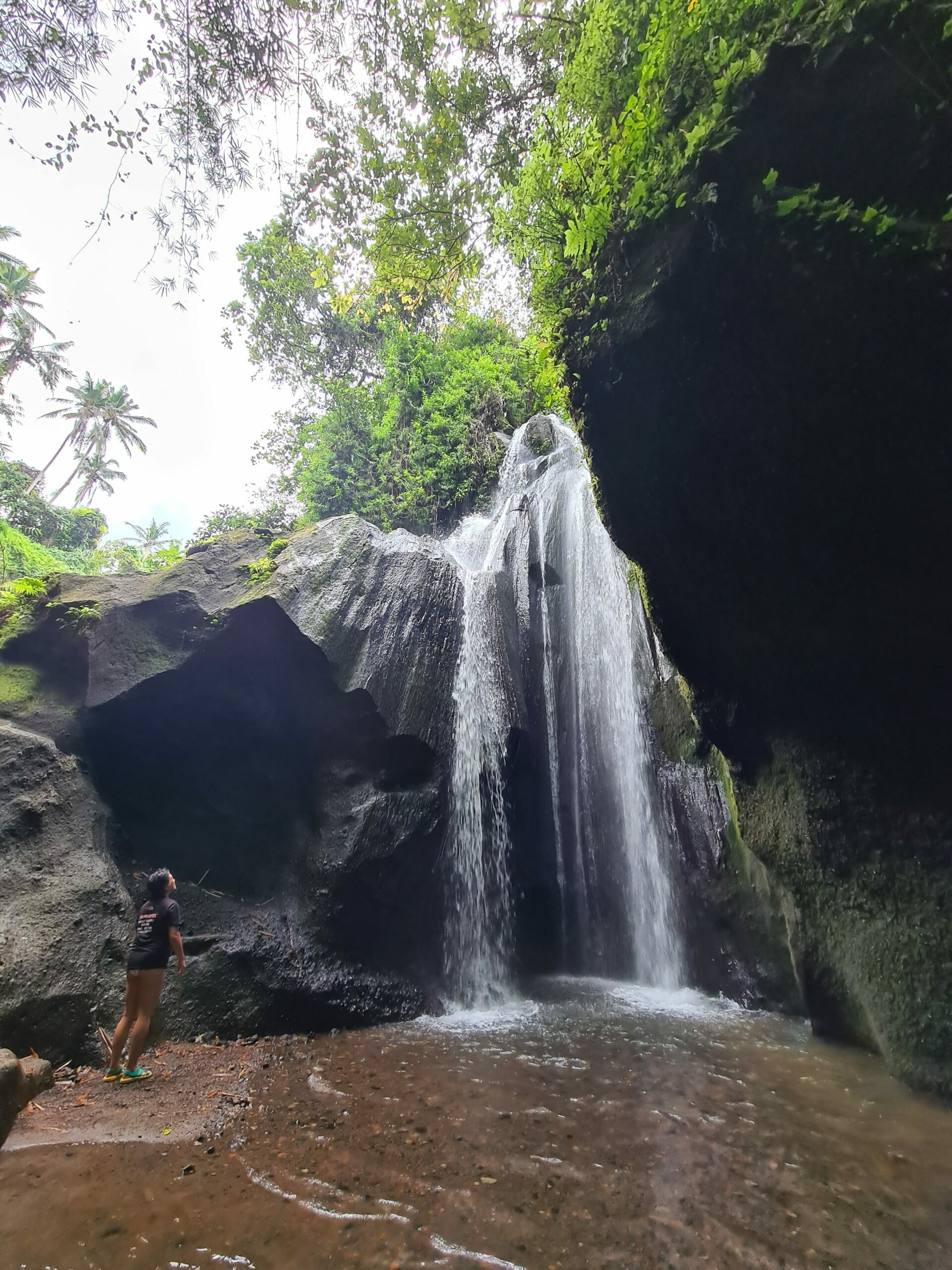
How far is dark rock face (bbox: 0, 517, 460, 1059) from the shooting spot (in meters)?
5.86

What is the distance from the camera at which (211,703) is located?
292 inches

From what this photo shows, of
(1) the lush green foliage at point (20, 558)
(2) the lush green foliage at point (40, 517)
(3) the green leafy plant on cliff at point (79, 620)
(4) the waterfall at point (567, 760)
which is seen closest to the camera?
(3) the green leafy plant on cliff at point (79, 620)

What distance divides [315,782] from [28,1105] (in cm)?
397

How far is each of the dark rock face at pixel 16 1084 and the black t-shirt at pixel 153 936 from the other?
77cm

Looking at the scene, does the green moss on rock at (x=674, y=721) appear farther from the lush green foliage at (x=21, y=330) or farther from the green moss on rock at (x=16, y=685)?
the lush green foliage at (x=21, y=330)

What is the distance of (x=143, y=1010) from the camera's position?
14.6ft

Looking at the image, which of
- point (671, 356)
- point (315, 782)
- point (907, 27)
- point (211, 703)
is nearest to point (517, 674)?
point (315, 782)

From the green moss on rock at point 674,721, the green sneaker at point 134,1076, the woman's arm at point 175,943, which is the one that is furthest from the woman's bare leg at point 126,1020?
the green moss on rock at point 674,721

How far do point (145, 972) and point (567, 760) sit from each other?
19.8 feet

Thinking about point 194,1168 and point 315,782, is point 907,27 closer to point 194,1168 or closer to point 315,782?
point 194,1168

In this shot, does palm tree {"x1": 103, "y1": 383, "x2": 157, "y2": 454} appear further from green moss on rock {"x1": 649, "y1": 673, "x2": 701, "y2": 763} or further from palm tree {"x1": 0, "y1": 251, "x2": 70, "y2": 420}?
green moss on rock {"x1": 649, "y1": 673, "x2": 701, "y2": 763}

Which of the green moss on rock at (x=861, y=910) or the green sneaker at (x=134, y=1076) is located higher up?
the green moss on rock at (x=861, y=910)

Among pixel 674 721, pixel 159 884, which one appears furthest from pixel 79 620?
pixel 674 721

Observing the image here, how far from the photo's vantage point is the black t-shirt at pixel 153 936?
179 inches
